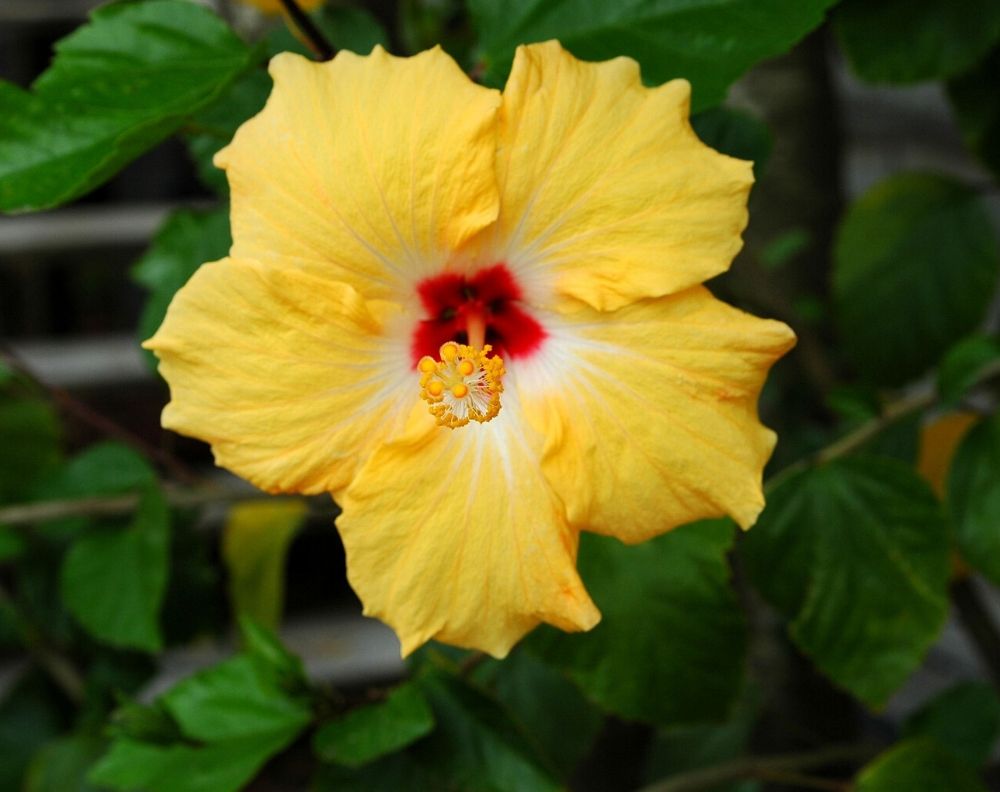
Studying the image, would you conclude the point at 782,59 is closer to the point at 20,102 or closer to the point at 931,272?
the point at 931,272

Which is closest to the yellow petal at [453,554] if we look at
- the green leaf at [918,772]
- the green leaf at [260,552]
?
the green leaf at [918,772]

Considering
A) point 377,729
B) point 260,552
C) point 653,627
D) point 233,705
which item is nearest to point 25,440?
point 260,552

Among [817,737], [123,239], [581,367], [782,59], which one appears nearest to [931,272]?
[782,59]

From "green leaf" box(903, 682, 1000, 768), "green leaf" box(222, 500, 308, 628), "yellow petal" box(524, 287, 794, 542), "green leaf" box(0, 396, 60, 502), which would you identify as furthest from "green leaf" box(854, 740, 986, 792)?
"green leaf" box(0, 396, 60, 502)

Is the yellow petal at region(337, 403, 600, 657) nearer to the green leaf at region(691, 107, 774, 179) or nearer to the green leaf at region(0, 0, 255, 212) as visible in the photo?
the green leaf at region(0, 0, 255, 212)

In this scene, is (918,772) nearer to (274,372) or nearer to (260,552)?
(274,372)

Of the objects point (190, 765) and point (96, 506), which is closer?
point (190, 765)
